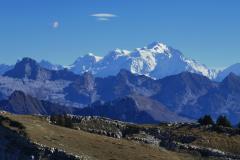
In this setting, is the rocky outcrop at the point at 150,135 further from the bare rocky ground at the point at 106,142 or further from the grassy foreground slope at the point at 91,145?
the grassy foreground slope at the point at 91,145

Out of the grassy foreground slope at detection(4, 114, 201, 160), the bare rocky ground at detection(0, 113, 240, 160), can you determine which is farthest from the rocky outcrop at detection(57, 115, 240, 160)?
the grassy foreground slope at detection(4, 114, 201, 160)

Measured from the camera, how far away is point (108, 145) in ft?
259

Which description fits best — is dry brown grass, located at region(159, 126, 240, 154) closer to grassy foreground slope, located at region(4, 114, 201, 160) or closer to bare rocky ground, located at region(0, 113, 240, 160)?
bare rocky ground, located at region(0, 113, 240, 160)

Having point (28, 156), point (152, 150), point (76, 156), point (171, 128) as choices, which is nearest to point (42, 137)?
point (28, 156)

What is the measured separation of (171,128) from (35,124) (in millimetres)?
37838

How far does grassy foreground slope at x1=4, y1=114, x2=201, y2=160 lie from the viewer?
7362 centimetres

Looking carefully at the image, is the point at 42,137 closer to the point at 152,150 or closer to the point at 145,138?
the point at 152,150

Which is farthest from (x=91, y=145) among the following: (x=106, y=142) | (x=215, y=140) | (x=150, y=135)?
(x=215, y=140)

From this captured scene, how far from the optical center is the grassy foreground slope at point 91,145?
7362cm

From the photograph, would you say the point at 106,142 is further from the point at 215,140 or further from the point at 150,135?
the point at 215,140

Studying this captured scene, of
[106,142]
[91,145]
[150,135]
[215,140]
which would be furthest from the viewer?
[150,135]

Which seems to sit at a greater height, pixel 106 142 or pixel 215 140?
pixel 215 140

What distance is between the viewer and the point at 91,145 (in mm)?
77562

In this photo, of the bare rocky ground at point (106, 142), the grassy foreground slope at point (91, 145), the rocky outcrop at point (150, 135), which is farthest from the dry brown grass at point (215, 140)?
the grassy foreground slope at point (91, 145)
